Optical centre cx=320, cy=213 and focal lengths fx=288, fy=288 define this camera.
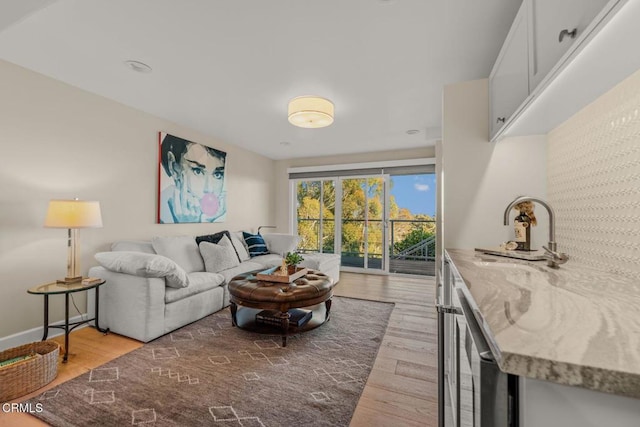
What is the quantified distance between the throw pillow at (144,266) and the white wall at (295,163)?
11.8ft

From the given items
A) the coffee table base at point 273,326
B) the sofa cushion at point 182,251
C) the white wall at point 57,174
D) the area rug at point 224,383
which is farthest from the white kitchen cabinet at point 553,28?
the white wall at point 57,174

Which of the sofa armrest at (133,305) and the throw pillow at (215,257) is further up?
the throw pillow at (215,257)

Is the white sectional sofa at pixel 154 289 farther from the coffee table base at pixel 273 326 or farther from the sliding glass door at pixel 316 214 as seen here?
the sliding glass door at pixel 316 214

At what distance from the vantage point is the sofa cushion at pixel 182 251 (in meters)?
3.30

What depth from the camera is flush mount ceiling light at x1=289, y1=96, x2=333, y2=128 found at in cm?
261

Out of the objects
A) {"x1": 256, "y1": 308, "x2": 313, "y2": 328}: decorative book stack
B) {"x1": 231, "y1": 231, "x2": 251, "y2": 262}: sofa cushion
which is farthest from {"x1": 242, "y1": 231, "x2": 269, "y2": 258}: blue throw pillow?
{"x1": 256, "y1": 308, "x2": 313, "y2": 328}: decorative book stack

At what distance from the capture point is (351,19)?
184cm

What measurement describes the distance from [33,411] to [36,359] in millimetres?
318

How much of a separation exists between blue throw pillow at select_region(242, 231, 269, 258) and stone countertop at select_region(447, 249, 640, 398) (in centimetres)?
390

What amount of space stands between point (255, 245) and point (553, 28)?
4.24 m

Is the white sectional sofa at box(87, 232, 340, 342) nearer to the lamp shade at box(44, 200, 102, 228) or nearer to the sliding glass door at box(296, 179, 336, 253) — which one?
the lamp shade at box(44, 200, 102, 228)

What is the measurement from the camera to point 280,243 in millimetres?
5000

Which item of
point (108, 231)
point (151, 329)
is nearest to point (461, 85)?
point (151, 329)

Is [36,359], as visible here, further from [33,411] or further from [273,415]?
[273,415]
